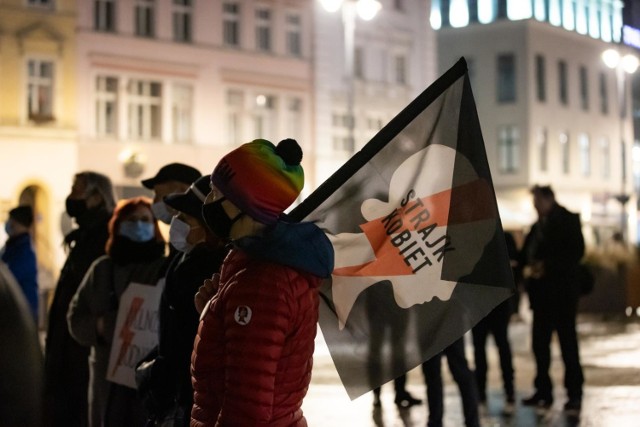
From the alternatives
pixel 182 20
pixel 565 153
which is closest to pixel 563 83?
pixel 565 153

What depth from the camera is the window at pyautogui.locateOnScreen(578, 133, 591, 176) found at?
2375 inches

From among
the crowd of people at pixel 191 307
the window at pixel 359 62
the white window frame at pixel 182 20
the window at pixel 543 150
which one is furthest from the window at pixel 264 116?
the crowd of people at pixel 191 307

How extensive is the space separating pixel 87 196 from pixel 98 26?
3064 cm

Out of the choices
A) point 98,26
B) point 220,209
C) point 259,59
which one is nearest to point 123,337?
point 220,209

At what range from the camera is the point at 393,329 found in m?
4.54

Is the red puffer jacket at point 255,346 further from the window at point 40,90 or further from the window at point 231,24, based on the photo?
the window at point 231,24

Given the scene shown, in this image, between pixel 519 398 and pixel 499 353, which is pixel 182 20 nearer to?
pixel 519 398

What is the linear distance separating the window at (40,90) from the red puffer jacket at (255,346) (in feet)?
109

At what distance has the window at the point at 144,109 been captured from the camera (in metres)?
38.2

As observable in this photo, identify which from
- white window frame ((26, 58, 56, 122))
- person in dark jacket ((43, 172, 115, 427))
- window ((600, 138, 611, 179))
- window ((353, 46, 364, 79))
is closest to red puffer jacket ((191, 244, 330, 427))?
person in dark jacket ((43, 172, 115, 427))

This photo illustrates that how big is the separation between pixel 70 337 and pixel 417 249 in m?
3.65

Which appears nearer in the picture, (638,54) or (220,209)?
(220,209)

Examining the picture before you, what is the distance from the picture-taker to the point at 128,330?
21.1 feet

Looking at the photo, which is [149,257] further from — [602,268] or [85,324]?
[602,268]
